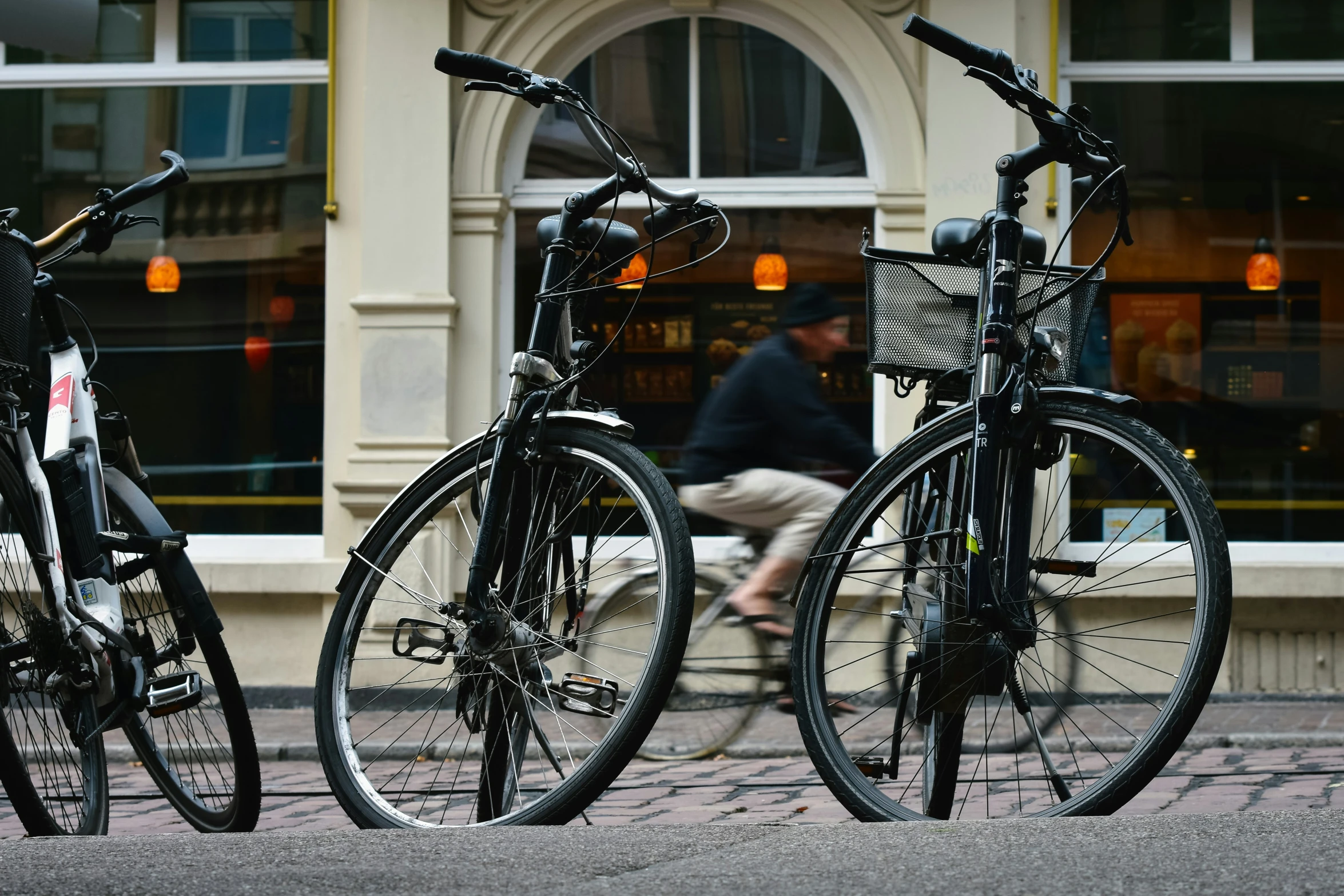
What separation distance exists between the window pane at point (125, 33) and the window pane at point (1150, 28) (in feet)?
16.8

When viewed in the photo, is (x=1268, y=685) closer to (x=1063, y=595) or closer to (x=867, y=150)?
(x=867, y=150)

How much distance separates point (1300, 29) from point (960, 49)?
20.7 feet

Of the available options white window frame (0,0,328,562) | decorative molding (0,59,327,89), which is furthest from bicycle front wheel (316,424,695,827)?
decorative molding (0,59,327,89)

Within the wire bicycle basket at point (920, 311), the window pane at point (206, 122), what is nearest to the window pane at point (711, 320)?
the window pane at point (206, 122)

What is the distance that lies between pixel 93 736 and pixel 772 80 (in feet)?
19.5

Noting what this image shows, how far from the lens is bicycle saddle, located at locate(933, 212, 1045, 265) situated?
374 cm

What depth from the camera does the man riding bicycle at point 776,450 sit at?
16.9 feet

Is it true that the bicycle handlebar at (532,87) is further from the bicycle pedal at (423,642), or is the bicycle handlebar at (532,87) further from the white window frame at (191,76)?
the white window frame at (191,76)

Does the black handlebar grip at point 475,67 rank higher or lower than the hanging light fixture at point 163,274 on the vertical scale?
lower

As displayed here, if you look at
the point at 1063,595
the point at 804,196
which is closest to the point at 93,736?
the point at 1063,595

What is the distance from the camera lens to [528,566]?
2.96m

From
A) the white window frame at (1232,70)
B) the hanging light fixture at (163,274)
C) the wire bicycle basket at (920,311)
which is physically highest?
the white window frame at (1232,70)

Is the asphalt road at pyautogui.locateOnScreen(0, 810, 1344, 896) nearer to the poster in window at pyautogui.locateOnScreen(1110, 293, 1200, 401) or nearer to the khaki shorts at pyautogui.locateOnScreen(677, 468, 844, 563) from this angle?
the khaki shorts at pyautogui.locateOnScreen(677, 468, 844, 563)

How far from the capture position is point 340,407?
326 inches
